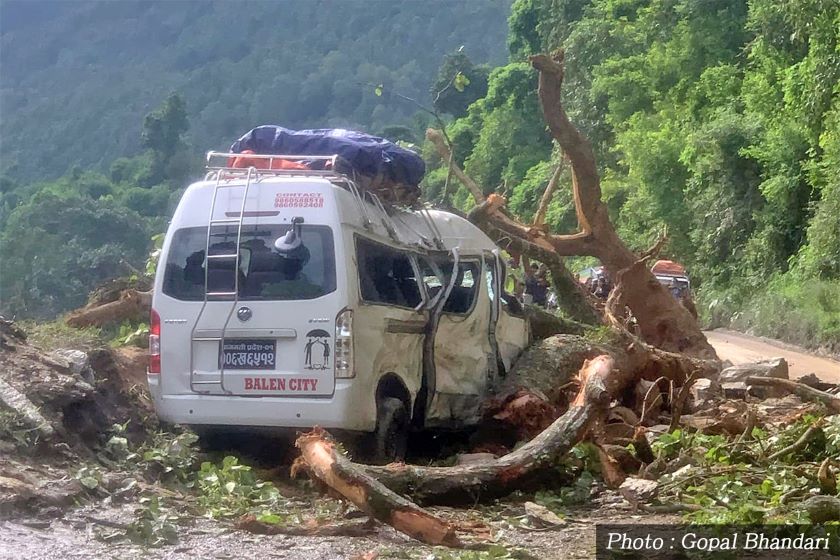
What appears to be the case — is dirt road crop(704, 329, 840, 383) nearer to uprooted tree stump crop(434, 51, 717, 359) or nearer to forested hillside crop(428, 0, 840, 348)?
forested hillside crop(428, 0, 840, 348)

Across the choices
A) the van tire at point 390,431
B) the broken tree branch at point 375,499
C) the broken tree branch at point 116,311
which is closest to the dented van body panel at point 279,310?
the van tire at point 390,431

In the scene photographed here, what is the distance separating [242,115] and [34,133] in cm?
1503

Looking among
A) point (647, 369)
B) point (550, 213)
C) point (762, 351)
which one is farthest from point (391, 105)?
point (647, 369)

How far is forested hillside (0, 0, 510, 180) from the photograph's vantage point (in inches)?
3130

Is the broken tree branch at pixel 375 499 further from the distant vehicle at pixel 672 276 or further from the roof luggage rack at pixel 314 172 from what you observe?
the distant vehicle at pixel 672 276

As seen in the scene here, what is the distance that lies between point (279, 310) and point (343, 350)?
510 millimetres

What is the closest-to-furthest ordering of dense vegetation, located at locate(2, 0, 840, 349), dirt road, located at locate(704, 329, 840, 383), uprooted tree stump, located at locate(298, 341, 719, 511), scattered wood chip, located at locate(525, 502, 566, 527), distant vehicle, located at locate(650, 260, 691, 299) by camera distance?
uprooted tree stump, located at locate(298, 341, 719, 511), scattered wood chip, located at locate(525, 502, 566, 527), dirt road, located at locate(704, 329, 840, 383), dense vegetation, located at locate(2, 0, 840, 349), distant vehicle, located at locate(650, 260, 691, 299)

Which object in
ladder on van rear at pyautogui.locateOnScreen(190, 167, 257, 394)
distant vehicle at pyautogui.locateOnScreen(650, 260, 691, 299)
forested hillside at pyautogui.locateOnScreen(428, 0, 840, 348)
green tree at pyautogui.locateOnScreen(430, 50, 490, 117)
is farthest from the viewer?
green tree at pyautogui.locateOnScreen(430, 50, 490, 117)

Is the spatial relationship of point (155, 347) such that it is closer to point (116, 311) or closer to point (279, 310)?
point (279, 310)

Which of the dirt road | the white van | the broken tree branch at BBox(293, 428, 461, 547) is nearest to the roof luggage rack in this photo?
the white van

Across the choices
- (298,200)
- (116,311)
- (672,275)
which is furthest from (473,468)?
(672,275)

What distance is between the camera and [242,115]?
274ft

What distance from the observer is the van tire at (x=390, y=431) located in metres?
Answer: 7.42

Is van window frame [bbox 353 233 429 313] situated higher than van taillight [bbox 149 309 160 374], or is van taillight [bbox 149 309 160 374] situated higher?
van window frame [bbox 353 233 429 313]
